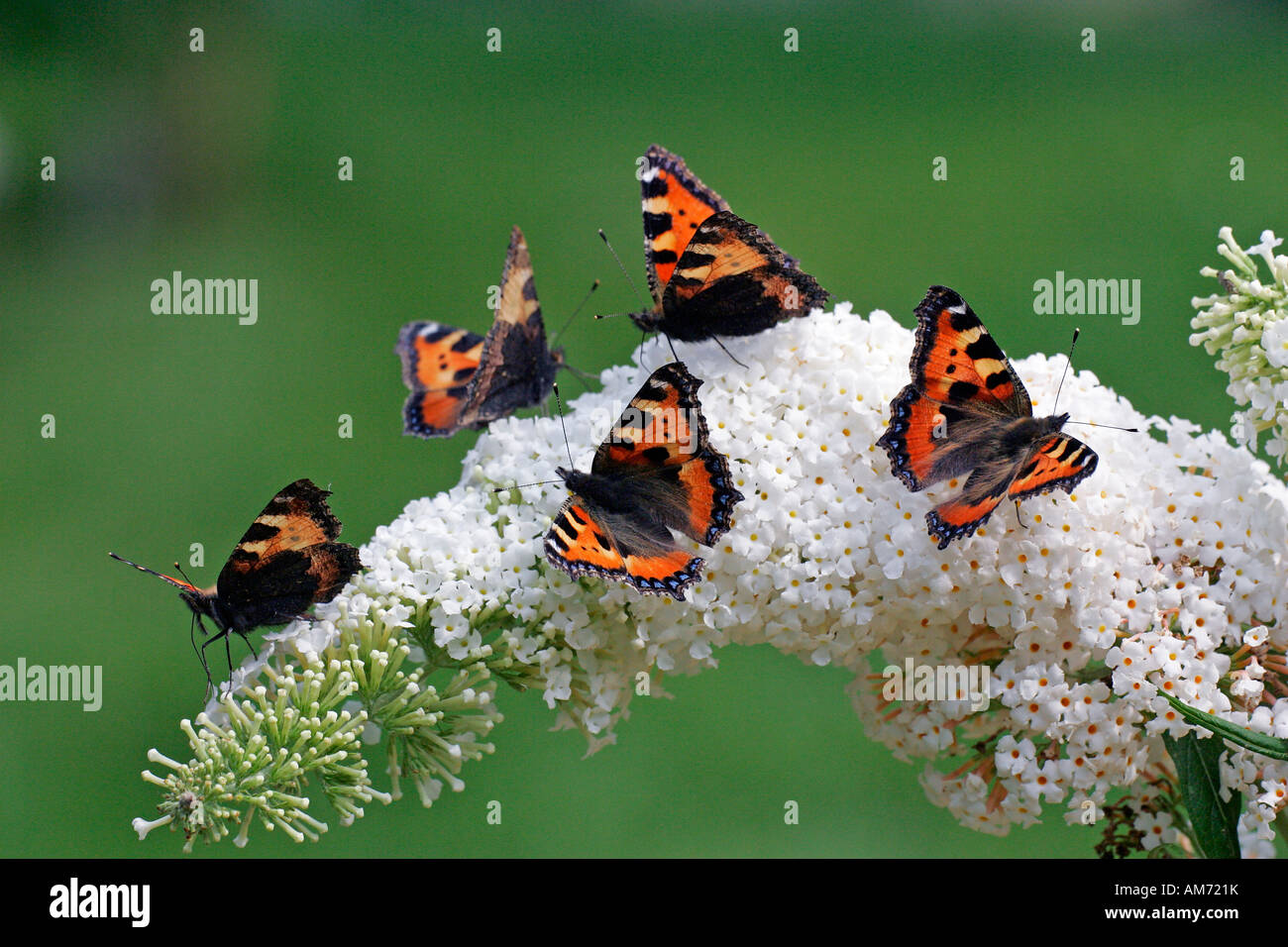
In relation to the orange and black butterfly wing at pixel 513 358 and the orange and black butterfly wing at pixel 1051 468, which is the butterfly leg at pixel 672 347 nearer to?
the orange and black butterfly wing at pixel 513 358

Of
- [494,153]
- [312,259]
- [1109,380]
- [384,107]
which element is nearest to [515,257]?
[1109,380]

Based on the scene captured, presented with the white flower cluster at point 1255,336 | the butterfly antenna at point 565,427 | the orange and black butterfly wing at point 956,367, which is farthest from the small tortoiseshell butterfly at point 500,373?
the white flower cluster at point 1255,336

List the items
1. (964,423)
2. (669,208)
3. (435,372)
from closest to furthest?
1. (964,423)
2. (669,208)
3. (435,372)

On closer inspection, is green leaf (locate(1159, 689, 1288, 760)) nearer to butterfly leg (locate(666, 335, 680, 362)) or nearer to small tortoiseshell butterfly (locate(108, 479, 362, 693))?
butterfly leg (locate(666, 335, 680, 362))

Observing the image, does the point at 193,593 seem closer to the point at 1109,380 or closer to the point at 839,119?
the point at 1109,380

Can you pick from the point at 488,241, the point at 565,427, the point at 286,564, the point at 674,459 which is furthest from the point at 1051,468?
the point at 488,241

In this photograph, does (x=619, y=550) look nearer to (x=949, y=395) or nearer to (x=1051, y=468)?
(x=949, y=395)
